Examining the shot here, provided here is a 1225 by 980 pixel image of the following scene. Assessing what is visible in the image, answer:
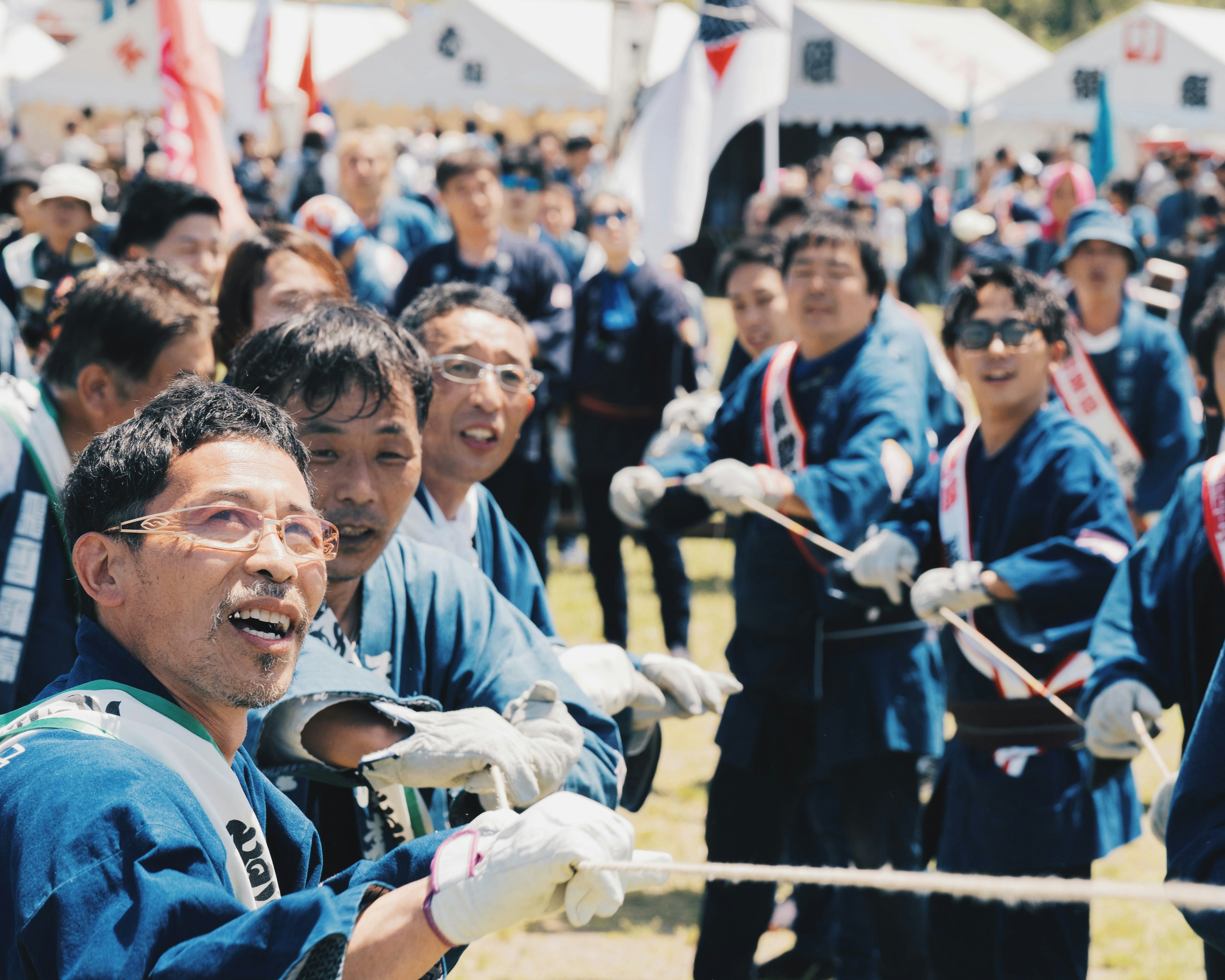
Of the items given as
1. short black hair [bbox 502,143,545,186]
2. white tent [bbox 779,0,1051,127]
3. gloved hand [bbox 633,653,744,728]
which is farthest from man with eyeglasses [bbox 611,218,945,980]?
white tent [bbox 779,0,1051,127]

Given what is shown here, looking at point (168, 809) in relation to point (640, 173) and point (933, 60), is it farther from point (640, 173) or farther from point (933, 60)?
point (933, 60)

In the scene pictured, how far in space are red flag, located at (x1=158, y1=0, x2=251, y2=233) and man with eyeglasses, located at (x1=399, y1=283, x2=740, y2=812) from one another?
3.97 metres

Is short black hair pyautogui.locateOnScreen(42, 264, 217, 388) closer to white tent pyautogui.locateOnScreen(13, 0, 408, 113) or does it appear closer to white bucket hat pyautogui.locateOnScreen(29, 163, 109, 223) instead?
white bucket hat pyautogui.locateOnScreen(29, 163, 109, 223)

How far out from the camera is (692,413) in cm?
537

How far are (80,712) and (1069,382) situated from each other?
4.58 m

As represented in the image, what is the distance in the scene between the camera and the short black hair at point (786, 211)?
6.68 meters

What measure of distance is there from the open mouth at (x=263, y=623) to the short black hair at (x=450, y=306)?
134cm

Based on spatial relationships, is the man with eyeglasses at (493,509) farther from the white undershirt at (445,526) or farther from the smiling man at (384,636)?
the smiling man at (384,636)

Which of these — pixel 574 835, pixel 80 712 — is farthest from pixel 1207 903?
pixel 80 712

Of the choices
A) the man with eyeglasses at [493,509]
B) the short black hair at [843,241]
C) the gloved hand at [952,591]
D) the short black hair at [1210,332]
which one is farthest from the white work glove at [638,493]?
the short black hair at [1210,332]

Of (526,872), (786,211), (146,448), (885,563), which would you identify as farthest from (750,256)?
(526,872)

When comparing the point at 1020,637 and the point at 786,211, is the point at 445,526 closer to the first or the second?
the point at 1020,637

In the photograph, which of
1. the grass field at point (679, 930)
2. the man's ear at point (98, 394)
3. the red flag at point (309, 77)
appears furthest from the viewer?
the red flag at point (309, 77)

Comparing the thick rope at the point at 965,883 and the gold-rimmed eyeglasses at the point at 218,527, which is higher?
the gold-rimmed eyeglasses at the point at 218,527
